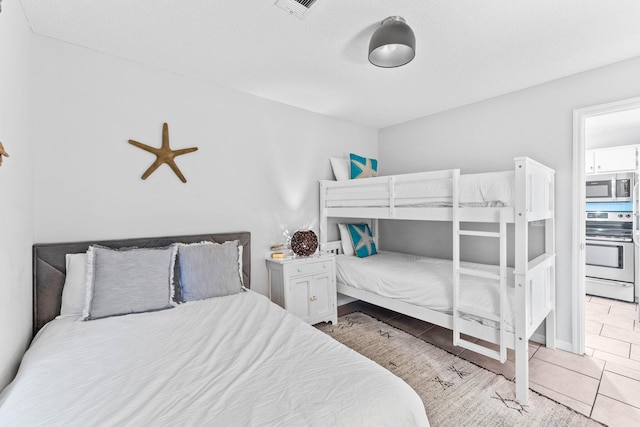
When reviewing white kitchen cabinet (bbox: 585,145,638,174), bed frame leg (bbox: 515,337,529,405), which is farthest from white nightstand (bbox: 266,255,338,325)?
white kitchen cabinet (bbox: 585,145,638,174)

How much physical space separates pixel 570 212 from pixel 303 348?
265 centimetres

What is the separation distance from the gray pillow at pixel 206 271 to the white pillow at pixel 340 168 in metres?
1.73

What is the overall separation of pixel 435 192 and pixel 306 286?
1.50 metres

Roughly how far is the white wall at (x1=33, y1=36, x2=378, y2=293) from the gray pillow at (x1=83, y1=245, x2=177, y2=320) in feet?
1.26

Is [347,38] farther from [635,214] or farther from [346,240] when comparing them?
[635,214]

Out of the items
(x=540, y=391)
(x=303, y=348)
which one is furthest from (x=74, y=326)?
(x=540, y=391)

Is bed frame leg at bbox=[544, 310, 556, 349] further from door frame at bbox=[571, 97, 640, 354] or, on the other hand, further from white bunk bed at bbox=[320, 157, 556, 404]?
door frame at bbox=[571, 97, 640, 354]

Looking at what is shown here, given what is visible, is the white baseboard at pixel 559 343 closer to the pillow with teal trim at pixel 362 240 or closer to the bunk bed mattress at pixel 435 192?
the bunk bed mattress at pixel 435 192

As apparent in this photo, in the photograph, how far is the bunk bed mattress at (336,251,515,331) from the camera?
7.18 ft

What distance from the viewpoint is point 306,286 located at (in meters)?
2.91

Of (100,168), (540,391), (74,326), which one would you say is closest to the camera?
(74,326)

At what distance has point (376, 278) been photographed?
9.48ft

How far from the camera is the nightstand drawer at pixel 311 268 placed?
2848 millimetres

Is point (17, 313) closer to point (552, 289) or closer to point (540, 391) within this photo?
point (540, 391)
